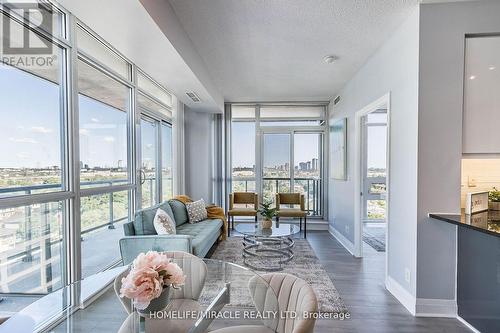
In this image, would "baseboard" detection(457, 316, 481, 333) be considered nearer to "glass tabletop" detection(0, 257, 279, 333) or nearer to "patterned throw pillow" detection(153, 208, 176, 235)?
"glass tabletop" detection(0, 257, 279, 333)

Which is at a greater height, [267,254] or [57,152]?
[57,152]

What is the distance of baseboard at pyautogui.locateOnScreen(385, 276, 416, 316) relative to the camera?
2285 mm

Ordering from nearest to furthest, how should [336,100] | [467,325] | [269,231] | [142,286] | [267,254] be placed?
[142,286] < [467,325] < [269,231] < [267,254] < [336,100]

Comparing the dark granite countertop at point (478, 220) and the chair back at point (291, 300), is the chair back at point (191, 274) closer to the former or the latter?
the chair back at point (291, 300)

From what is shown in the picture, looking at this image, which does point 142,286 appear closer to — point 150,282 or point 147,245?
point 150,282

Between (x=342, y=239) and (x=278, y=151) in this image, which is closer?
(x=342, y=239)

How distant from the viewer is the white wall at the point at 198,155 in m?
5.29

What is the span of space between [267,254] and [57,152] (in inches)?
114

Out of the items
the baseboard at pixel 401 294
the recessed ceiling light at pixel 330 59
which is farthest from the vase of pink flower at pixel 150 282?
the recessed ceiling light at pixel 330 59

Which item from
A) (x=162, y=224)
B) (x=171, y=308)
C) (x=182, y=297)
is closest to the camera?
(x=171, y=308)

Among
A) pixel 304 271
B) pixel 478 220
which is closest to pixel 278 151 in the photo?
pixel 304 271

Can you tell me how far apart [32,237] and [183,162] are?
3189 mm

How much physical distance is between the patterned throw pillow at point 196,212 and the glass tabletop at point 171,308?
210 centimetres

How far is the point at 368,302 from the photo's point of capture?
247cm
